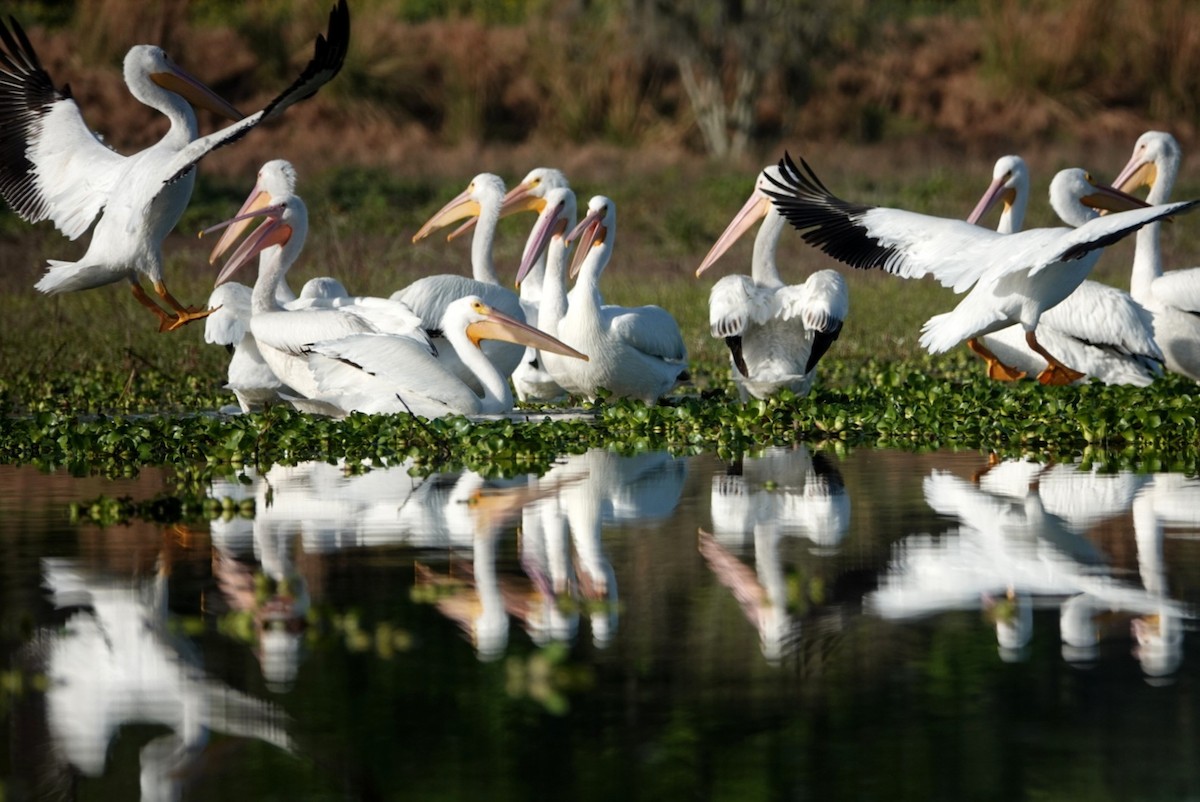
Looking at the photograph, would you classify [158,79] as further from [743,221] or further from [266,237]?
[743,221]

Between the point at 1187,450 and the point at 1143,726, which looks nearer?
the point at 1143,726

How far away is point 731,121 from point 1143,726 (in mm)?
23138

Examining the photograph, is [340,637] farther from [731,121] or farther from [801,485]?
[731,121]

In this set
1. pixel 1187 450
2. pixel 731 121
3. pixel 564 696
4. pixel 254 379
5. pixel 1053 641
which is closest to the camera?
pixel 564 696

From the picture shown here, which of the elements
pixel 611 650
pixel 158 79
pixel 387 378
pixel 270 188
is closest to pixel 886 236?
pixel 387 378

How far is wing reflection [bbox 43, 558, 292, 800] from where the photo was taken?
11.0 feet

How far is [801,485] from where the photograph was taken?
6758 mm

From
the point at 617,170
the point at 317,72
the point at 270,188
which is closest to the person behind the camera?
the point at 317,72

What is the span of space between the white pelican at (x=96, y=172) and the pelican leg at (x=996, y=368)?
154 inches

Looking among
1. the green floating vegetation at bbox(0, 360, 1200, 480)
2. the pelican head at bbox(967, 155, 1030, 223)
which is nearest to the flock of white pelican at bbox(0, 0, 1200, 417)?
the green floating vegetation at bbox(0, 360, 1200, 480)

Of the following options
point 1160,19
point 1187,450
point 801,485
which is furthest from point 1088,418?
point 1160,19

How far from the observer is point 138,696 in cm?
370

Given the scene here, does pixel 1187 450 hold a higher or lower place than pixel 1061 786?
higher

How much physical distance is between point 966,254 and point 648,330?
5.56 ft
